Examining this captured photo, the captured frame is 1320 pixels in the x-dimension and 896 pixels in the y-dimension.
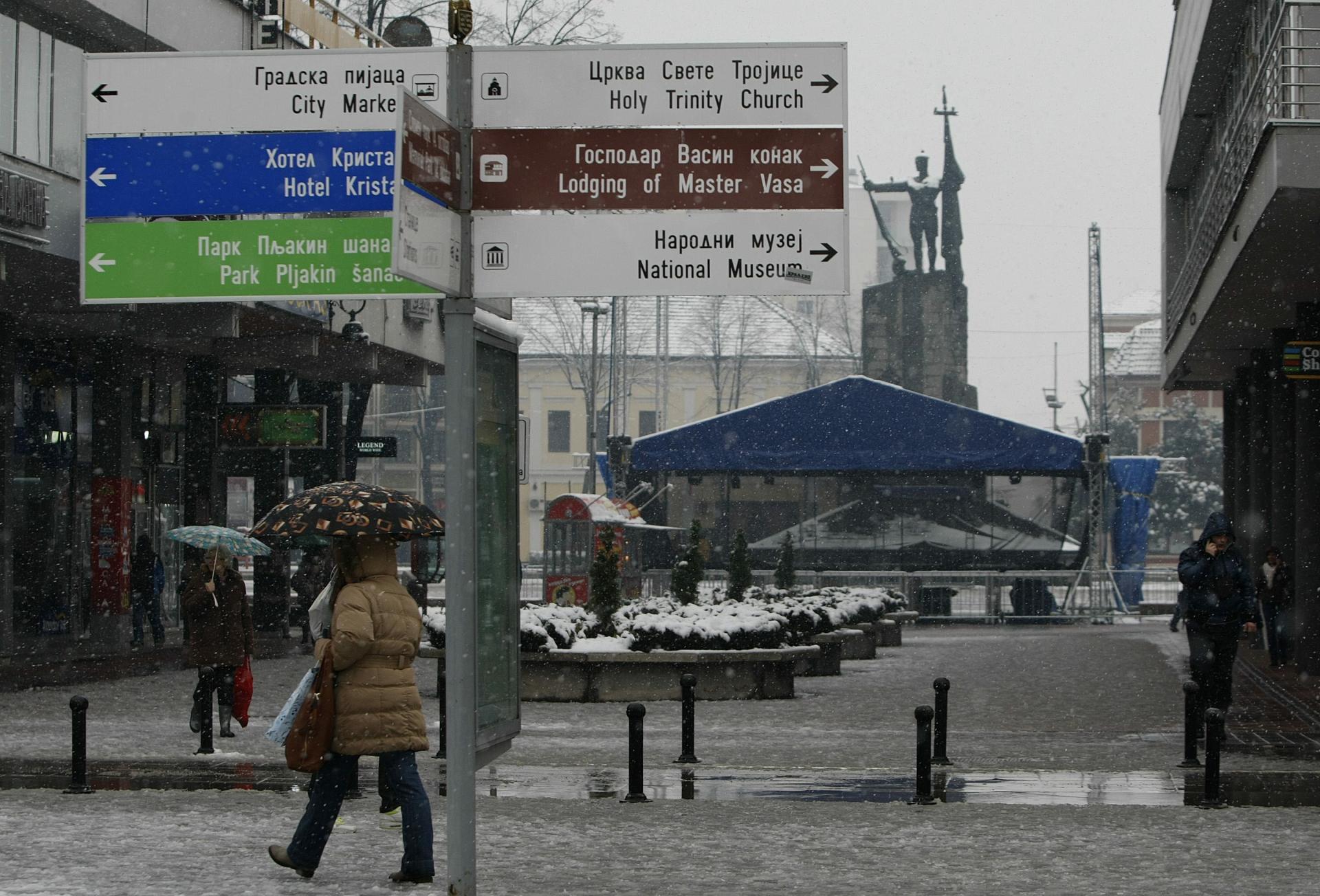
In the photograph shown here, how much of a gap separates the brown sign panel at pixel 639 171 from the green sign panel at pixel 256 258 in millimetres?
1010

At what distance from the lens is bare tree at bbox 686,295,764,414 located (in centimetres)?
8638

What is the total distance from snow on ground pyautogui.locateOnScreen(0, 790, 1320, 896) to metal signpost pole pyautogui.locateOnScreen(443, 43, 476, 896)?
1.36m

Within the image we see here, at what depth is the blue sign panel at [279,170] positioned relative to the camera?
8367 mm

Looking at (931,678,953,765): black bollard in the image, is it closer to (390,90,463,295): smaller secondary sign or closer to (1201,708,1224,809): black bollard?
(1201,708,1224,809): black bollard

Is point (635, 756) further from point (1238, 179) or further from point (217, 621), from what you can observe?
point (1238, 179)

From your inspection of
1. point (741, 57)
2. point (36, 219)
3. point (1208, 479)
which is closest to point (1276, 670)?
point (36, 219)

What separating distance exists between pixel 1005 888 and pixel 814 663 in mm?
14838

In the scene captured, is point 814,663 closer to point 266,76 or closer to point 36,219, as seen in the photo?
point 36,219

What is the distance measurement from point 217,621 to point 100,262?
6204 millimetres

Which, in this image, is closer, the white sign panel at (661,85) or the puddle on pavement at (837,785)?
the white sign panel at (661,85)

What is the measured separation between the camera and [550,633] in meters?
20.1

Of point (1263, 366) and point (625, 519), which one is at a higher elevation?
point (1263, 366)

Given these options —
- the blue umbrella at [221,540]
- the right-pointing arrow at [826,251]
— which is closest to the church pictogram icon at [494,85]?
the right-pointing arrow at [826,251]

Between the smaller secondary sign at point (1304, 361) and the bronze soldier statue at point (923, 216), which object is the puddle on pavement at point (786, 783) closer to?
the smaller secondary sign at point (1304, 361)
